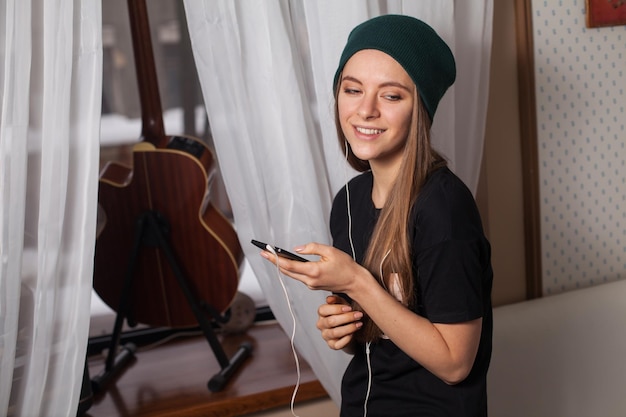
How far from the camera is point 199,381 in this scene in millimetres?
1925

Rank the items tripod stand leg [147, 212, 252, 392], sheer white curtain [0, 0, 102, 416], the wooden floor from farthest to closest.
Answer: tripod stand leg [147, 212, 252, 392] → the wooden floor → sheer white curtain [0, 0, 102, 416]

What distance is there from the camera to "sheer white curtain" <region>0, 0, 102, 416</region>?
140cm

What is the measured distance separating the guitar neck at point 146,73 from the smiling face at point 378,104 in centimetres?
83

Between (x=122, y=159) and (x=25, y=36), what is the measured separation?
2.66 ft

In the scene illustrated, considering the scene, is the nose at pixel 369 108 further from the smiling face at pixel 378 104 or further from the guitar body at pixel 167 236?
the guitar body at pixel 167 236

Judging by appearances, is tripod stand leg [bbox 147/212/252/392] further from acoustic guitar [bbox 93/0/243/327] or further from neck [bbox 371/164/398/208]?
neck [bbox 371/164/398/208]

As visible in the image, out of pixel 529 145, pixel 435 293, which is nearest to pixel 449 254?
pixel 435 293

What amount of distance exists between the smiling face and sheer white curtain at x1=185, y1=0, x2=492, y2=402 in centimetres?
34

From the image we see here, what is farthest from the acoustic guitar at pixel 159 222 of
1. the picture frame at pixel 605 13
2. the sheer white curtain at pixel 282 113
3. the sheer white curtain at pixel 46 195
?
the picture frame at pixel 605 13

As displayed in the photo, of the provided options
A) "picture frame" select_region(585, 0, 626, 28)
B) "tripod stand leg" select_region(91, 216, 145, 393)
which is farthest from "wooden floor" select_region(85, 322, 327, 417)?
"picture frame" select_region(585, 0, 626, 28)

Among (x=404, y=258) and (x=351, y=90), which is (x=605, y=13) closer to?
(x=351, y=90)

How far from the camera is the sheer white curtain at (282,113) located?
1.56 meters

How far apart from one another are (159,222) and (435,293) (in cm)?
101

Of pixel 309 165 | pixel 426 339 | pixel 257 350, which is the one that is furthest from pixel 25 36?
pixel 257 350
